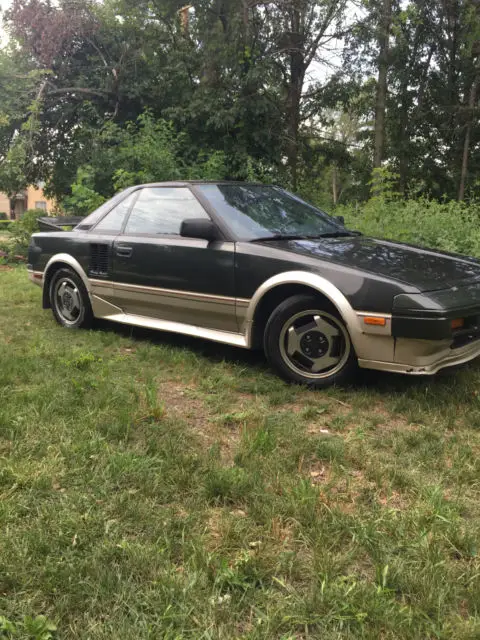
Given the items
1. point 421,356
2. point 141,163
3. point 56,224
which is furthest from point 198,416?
point 141,163

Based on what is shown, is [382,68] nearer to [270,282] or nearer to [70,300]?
[70,300]

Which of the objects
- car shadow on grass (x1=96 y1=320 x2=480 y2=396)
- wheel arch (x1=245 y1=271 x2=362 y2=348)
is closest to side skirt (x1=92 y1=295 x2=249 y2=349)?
wheel arch (x1=245 y1=271 x2=362 y2=348)

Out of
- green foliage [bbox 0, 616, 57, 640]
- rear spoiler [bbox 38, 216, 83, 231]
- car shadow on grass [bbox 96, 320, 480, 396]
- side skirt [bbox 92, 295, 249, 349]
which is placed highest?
rear spoiler [bbox 38, 216, 83, 231]

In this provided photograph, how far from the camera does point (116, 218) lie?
5250mm

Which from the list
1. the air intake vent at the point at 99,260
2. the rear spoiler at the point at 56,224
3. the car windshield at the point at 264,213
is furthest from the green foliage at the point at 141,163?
the car windshield at the point at 264,213

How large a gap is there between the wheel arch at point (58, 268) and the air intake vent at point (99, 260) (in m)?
0.16

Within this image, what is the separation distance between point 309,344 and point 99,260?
7.91 feet

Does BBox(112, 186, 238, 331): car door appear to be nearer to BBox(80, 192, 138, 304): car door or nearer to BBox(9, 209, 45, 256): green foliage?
BBox(80, 192, 138, 304): car door

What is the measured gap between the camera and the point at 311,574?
1.87m

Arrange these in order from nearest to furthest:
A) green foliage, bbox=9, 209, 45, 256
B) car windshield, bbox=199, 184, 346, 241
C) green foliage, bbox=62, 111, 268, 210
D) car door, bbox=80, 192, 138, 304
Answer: car windshield, bbox=199, 184, 346, 241
car door, bbox=80, 192, 138, 304
green foliage, bbox=62, 111, 268, 210
green foliage, bbox=9, 209, 45, 256

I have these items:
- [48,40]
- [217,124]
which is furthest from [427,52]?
[48,40]

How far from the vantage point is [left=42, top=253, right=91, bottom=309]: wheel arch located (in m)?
5.35

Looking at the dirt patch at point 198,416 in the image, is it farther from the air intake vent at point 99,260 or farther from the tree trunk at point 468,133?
the tree trunk at point 468,133

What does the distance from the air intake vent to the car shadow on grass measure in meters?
0.63
